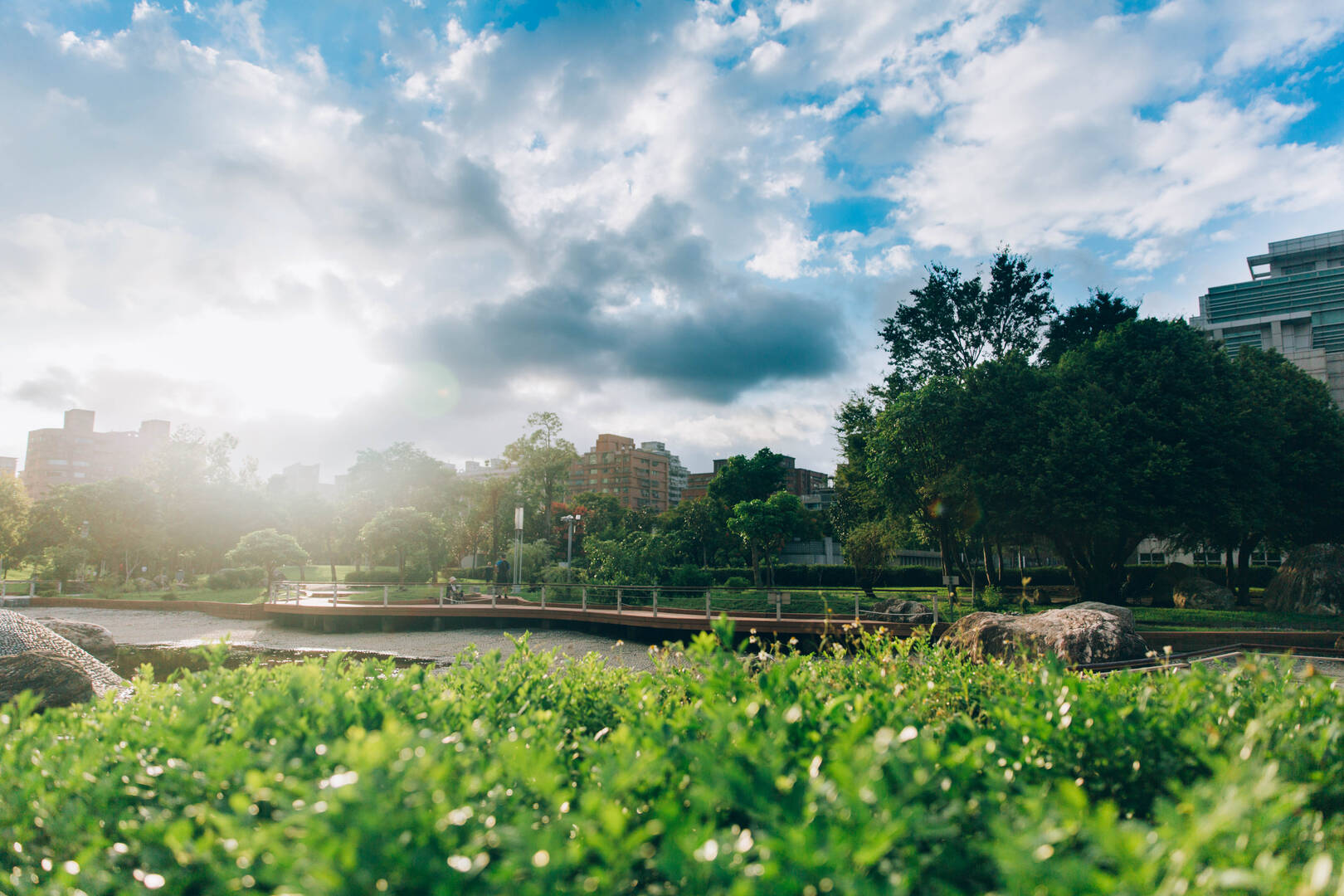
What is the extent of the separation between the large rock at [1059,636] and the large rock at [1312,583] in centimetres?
1530

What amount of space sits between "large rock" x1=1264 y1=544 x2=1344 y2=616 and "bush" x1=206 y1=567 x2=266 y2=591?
46944mm

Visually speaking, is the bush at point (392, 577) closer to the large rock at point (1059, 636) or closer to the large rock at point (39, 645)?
the large rock at point (39, 645)

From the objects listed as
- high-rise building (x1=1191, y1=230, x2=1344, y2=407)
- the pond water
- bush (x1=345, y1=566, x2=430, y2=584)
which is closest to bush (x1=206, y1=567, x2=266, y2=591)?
bush (x1=345, y1=566, x2=430, y2=584)

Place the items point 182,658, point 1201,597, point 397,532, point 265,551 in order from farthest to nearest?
point 397,532 < point 265,551 < point 1201,597 < point 182,658

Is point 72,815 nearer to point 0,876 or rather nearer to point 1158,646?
point 0,876

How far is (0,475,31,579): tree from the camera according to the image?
4388 centimetres

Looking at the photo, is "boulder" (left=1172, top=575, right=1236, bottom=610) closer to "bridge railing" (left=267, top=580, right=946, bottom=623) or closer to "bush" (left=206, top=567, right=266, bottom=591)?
"bridge railing" (left=267, top=580, right=946, bottom=623)

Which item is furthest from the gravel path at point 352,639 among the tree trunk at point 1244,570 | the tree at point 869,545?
the tree trunk at point 1244,570

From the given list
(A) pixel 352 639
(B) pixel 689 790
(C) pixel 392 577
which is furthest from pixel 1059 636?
(C) pixel 392 577

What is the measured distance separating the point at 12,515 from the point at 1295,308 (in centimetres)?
9837

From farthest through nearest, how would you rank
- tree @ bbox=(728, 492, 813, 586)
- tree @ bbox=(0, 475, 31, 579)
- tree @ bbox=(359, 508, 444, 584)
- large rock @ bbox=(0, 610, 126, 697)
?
tree @ bbox=(0, 475, 31, 579)
tree @ bbox=(728, 492, 813, 586)
tree @ bbox=(359, 508, 444, 584)
large rock @ bbox=(0, 610, 126, 697)

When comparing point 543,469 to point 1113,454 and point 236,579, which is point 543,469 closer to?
point 236,579

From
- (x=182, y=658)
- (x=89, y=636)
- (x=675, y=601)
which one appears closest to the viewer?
(x=89, y=636)

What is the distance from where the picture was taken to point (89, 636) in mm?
13539
